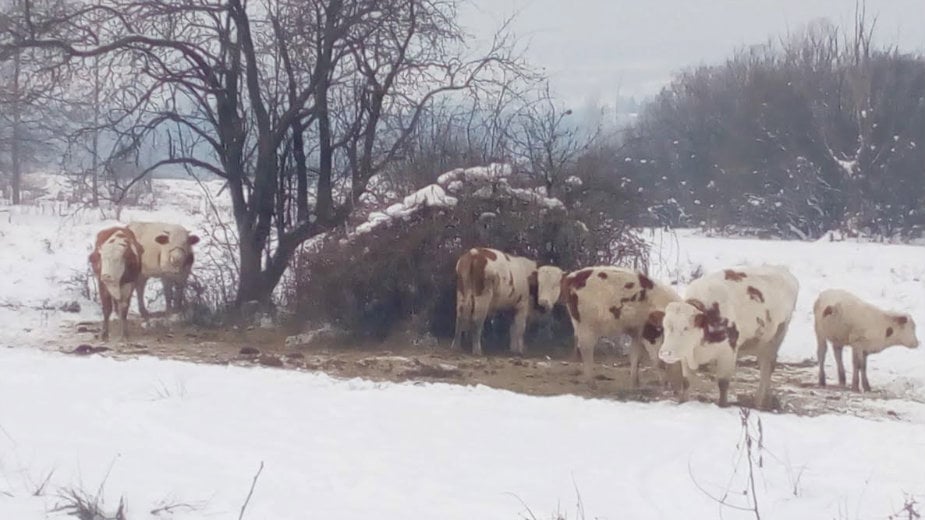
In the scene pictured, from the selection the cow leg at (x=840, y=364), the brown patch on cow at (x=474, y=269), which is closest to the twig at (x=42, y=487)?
the brown patch on cow at (x=474, y=269)

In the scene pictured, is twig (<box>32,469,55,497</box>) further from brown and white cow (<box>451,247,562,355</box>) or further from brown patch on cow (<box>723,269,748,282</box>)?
brown and white cow (<box>451,247,562,355</box>)

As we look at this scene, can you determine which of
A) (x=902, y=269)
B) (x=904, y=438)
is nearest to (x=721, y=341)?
(x=904, y=438)

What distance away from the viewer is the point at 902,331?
583 inches

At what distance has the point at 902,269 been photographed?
23.3m

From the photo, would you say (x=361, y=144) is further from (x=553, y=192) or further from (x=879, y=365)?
(x=879, y=365)

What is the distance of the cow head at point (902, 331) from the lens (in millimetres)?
14703

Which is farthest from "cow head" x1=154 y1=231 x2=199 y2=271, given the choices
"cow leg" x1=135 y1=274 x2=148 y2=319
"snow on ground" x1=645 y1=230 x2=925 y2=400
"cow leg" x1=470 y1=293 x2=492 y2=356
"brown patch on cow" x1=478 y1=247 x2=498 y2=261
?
"snow on ground" x1=645 y1=230 x2=925 y2=400

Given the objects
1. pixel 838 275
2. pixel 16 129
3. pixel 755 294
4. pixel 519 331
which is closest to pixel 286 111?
pixel 519 331

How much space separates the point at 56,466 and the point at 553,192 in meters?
10.4

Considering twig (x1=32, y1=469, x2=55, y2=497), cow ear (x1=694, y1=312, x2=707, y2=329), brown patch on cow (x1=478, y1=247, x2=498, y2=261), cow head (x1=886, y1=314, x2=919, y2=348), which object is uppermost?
brown patch on cow (x1=478, y1=247, x2=498, y2=261)

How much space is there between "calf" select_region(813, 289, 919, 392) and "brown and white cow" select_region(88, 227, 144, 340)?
9.81m

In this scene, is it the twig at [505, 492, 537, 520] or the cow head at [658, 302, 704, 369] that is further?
the cow head at [658, 302, 704, 369]

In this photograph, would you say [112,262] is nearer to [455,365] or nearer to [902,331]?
[455,365]

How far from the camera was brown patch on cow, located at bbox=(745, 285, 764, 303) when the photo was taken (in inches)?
446
